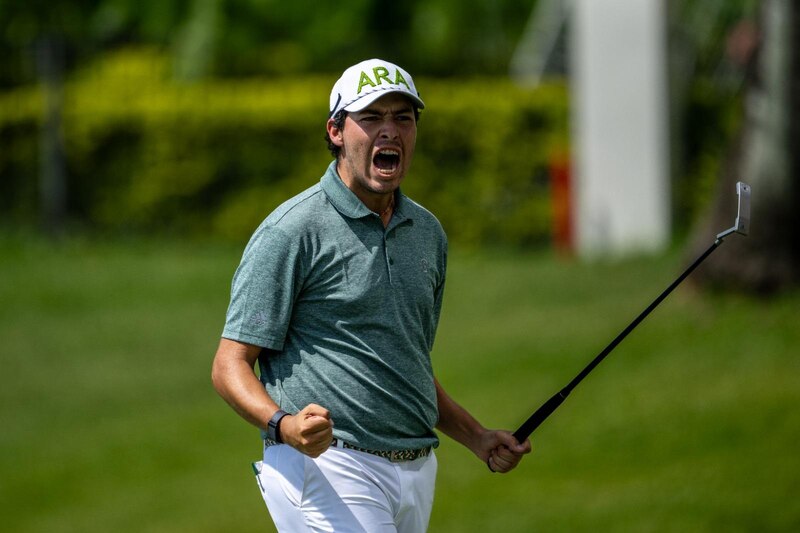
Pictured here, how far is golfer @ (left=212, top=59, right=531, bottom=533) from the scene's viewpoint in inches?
166

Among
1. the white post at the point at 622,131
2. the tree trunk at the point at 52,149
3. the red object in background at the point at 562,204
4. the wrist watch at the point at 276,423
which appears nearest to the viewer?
the wrist watch at the point at 276,423

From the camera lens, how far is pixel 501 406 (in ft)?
37.2

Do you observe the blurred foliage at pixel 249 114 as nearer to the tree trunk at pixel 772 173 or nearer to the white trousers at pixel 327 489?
the tree trunk at pixel 772 173

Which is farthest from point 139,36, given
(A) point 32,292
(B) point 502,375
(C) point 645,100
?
(B) point 502,375

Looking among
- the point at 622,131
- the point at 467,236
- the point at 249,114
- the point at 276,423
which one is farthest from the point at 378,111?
the point at 249,114

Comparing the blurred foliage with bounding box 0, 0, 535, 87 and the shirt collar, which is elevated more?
the shirt collar

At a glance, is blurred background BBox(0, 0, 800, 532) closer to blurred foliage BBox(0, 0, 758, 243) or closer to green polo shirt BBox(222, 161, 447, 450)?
blurred foliage BBox(0, 0, 758, 243)

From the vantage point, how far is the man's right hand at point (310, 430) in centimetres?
389

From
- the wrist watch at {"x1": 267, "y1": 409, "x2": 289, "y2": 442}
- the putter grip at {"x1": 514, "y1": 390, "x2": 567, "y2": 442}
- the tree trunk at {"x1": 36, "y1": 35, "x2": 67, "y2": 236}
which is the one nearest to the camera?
the wrist watch at {"x1": 267, "y1": 409, "x2": 289, "y2": 442}

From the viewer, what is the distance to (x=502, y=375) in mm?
11992

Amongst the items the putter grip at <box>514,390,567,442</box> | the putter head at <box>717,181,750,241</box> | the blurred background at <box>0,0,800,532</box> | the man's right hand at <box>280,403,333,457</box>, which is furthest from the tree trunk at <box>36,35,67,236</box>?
the man's right hand at <box>280,403,333,457</box>

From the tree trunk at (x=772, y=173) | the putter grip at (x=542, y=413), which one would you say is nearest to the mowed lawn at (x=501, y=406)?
the tree trunk at (x=772, y=173)

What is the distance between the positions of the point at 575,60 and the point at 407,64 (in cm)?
291

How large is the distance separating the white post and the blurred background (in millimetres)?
27
